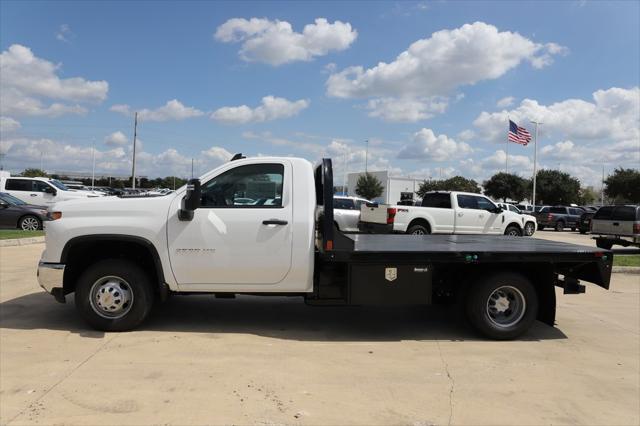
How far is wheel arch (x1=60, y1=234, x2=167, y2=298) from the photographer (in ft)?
18.2

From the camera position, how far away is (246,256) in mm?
5559

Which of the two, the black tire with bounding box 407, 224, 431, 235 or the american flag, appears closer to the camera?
the black tire with bounding box 407, 224, 431, 235

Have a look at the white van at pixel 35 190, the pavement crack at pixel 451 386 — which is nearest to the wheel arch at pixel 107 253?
the pavement crack at pixel 451 386

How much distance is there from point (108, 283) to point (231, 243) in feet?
4.83

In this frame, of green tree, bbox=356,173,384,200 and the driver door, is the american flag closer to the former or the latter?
the driver door

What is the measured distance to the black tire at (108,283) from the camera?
560 cm

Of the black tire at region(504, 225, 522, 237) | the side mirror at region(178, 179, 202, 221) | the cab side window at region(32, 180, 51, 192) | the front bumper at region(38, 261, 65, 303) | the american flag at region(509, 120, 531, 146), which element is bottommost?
the front bumper at region(38, 261, 65, 303)

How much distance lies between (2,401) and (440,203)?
50.3 feet

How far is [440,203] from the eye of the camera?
17578 mm

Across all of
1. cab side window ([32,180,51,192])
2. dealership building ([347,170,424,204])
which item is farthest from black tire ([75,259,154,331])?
dealership building ([347,170,424,204])

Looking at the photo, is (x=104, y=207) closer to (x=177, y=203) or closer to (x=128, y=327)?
(x=177, y=203)

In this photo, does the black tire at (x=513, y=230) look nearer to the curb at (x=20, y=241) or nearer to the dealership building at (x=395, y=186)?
the curb at (x=20, y=241)

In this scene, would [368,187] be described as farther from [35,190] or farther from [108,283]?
[108,283]

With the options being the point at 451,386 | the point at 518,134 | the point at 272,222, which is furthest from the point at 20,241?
the point at 518,134
